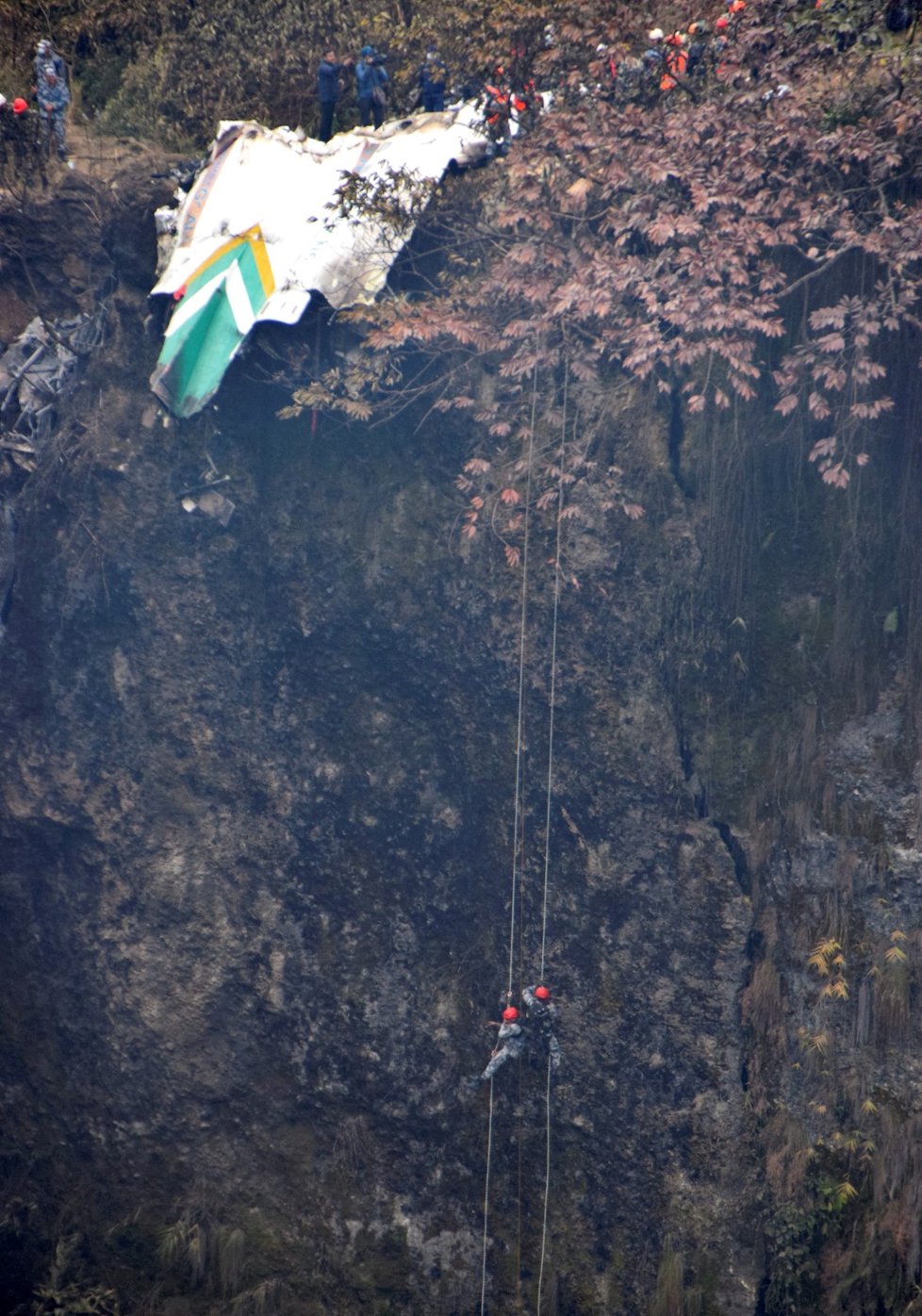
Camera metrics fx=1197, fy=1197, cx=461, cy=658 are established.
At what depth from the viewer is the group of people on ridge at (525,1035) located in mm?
10227

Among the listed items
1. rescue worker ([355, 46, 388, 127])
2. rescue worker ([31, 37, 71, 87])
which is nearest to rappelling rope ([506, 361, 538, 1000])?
rescue worker ([355, 46, 388, 127])

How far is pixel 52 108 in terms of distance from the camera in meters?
11.7

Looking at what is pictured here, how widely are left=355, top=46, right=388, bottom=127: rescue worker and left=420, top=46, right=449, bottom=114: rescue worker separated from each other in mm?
395

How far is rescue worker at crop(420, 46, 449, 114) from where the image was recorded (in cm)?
1102

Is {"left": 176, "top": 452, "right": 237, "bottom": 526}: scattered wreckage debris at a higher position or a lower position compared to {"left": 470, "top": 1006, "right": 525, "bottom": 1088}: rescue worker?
higher

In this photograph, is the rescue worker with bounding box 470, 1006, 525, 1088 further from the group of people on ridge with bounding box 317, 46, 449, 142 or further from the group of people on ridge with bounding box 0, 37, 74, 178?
the group of people on ridge with bounding box 0, 37, 74, 178

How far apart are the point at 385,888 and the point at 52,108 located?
8.24 meters

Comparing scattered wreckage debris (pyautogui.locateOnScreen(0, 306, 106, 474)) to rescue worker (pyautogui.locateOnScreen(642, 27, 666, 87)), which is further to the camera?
scattered wreckage debris (pyautogui.locateOnScreen(0, 306, 106, 474))

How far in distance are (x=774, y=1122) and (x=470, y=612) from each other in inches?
199

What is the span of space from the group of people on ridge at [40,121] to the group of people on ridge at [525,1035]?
30.1 ft

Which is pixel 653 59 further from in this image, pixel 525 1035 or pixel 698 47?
pixel 525 1035

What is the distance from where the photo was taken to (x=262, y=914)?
36.3 feet

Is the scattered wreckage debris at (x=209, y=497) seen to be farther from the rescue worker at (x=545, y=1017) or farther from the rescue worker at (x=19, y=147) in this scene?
the rescue worker at (x=545, y=1017)

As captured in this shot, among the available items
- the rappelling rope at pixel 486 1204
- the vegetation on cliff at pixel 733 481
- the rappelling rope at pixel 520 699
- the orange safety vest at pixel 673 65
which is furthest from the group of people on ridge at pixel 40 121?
the rappelling rope at pixel 486 1204
